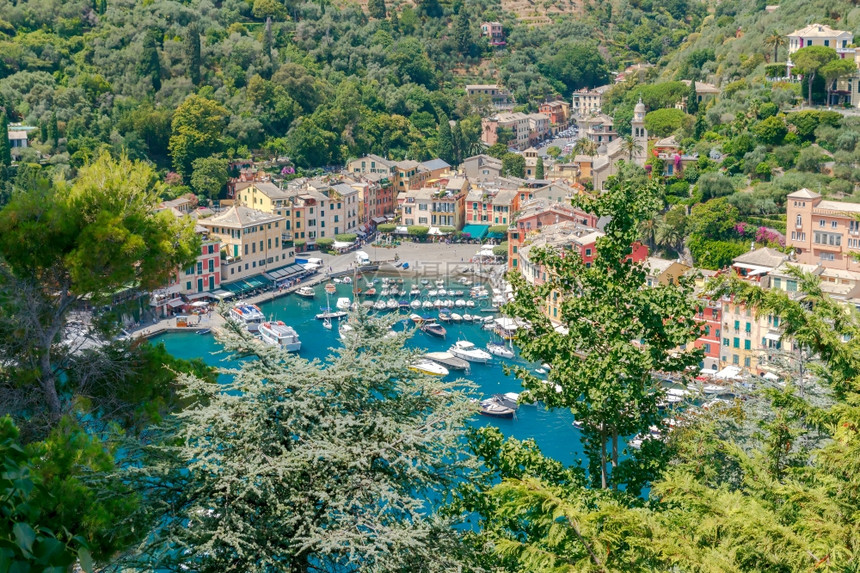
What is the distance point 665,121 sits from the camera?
1715 inches

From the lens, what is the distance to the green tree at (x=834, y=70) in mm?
38597

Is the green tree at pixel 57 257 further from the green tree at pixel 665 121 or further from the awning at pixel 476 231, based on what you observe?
the green tree at pixel 665 121

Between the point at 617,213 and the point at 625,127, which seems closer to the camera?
the point at 617,213

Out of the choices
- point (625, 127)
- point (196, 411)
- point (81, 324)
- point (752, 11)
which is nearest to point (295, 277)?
point (625, 127)

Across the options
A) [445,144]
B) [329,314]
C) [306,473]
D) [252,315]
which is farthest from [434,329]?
[306,473]

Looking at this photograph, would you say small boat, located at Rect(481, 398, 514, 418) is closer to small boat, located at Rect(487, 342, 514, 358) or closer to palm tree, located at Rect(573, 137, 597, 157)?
small boat, located at Rect(487, 342, 514, 358)

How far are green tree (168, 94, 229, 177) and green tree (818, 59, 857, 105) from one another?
24530mm

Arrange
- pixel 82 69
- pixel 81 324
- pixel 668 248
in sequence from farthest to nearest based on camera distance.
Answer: pixel 82 69 < pixel 668 248 < pixel 81 324

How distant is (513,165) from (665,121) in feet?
24.2

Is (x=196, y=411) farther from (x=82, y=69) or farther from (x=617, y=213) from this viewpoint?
(x=82, y=69)

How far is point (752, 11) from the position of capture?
188 ft

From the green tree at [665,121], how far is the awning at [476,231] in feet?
29.1

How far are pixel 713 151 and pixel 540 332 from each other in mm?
34027

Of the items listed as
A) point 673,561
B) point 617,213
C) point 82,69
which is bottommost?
point 673,561
